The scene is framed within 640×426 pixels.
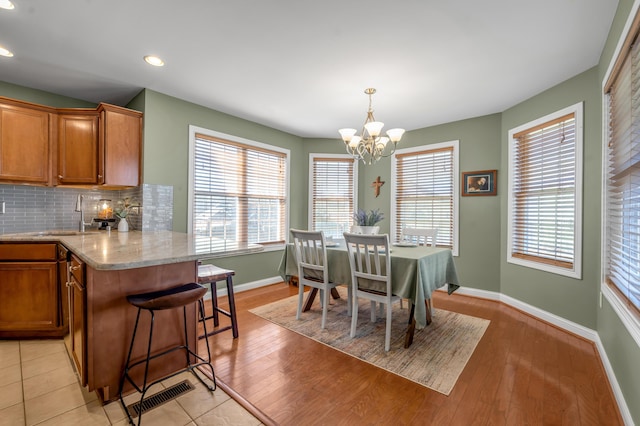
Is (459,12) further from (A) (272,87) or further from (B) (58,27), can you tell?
(B) (58,27)

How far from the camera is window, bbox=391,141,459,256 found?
4.33 metres

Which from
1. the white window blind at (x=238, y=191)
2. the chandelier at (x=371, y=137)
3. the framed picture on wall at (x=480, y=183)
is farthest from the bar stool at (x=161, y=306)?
the framed picture on wall at (x=480, y=183)

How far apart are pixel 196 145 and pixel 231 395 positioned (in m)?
3.05

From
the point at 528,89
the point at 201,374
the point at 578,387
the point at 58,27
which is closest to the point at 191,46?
the point at 58,27

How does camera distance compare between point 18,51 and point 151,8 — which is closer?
point 151,8

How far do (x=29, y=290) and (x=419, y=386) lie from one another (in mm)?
3408

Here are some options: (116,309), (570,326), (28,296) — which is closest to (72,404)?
(116,309)

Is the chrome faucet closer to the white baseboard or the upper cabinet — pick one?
the upper cabinet

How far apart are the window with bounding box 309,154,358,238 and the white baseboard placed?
2.21 m

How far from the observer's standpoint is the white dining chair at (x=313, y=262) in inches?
111

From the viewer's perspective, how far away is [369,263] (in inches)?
101

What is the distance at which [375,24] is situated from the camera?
2.10 meters

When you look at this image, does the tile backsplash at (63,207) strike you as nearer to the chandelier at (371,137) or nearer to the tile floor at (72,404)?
the tile floor at (72,404)

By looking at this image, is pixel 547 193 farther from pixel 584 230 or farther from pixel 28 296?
pixel 28 296
